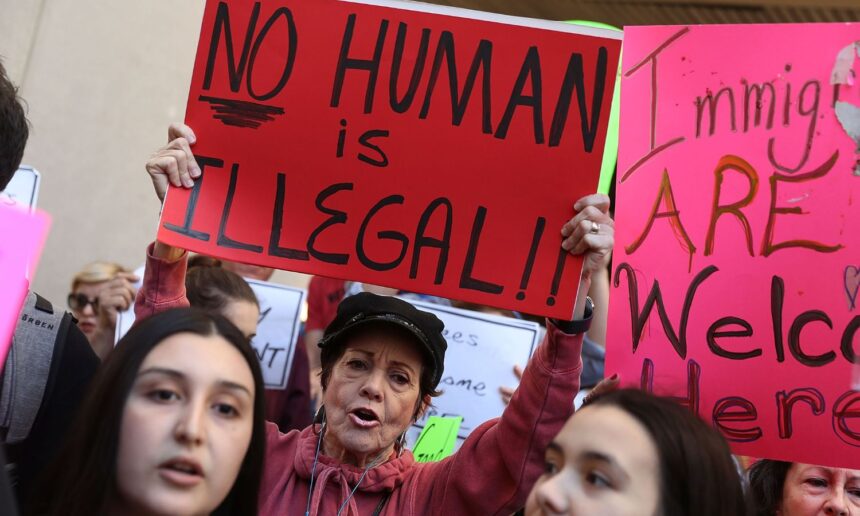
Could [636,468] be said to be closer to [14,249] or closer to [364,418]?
[364,418]

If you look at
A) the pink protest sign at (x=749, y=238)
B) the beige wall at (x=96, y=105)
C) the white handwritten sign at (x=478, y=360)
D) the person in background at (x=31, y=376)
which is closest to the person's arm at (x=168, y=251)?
the person in background at (x=31, y=376)

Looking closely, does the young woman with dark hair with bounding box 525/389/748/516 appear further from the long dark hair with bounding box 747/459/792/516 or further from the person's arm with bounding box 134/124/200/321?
the person's arm with bounding box 134/124/200/321

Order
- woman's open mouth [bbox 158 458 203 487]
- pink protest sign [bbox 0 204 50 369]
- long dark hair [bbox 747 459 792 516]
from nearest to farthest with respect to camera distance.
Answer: pink protest sign [bbox 0 204 50 369] < woman's open mouth [bbox 158 458 203 487] < long dark hair [bbox 747 459 792 516]

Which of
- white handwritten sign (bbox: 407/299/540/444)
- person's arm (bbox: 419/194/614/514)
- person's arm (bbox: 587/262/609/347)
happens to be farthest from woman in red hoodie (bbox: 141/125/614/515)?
person's arm (bbox: 587/262/609/347)

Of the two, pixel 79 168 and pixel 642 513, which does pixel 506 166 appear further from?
pixel 79 168

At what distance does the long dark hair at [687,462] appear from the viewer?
6.23ft

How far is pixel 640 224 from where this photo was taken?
2512mm

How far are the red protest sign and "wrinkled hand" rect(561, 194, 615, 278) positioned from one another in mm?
32

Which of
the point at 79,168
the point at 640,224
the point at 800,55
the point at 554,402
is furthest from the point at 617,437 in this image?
the point at 79,168

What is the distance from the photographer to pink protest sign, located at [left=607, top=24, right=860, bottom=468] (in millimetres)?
2369

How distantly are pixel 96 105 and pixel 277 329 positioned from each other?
1.74 m

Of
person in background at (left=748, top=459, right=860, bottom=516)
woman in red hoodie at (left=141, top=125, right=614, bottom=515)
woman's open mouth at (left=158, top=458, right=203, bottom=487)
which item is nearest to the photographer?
woman's open mouth at (left=158, top=458, right=203, bottom=487)

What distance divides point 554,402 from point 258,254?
0.75 metres

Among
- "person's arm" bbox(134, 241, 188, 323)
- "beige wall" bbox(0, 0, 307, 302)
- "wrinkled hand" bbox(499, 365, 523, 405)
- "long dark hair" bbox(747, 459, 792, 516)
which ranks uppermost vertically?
"beige wall" bbox(0, 0, 307, 302)
